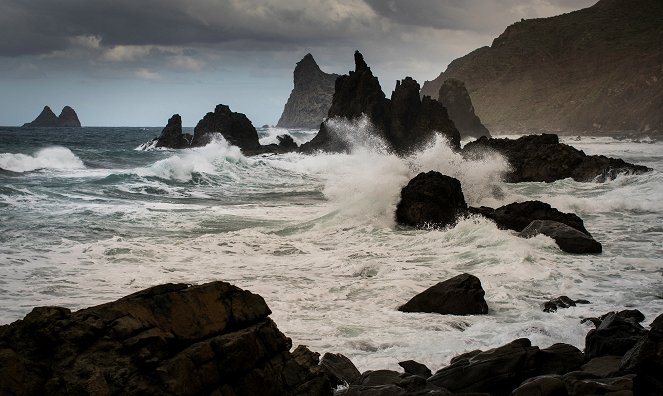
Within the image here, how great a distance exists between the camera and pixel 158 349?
5125 millimetres

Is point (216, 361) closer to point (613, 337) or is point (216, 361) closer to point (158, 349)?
point (158, 349)

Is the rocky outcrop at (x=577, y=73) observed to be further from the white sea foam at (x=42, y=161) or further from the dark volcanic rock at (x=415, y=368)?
the dark volcanic rock at (x=415, y=368)

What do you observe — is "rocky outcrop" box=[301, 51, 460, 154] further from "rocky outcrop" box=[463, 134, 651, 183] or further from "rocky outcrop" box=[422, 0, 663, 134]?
"rocky outcrop" box=[422, 0, 663, 134]

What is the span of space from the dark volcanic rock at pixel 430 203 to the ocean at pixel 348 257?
0.44 m

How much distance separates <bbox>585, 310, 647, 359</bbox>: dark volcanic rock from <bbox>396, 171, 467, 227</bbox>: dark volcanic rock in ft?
30.0

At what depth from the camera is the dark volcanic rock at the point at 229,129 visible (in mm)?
61906

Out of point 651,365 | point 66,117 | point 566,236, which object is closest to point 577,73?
point 66,117

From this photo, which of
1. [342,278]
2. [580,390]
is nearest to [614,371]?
[580,390]

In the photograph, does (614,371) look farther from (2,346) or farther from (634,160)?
(634,160)

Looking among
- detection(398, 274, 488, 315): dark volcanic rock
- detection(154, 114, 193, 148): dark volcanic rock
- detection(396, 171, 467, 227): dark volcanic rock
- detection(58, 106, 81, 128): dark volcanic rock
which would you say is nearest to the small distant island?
detection(58, 106, 81, 128): dark volcanic rock

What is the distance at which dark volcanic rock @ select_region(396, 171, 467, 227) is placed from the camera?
1662 centimetres

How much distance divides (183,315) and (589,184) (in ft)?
80.3

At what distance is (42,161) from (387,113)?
93.2 ft

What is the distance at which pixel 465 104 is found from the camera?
10750 centimetres
